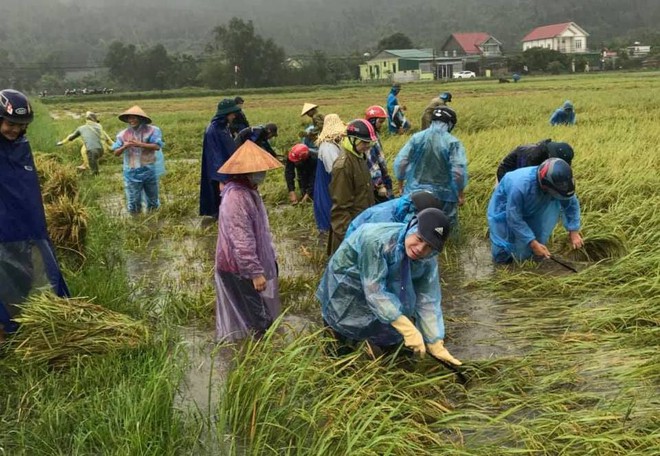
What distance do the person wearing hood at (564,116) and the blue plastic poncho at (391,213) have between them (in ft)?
32.1

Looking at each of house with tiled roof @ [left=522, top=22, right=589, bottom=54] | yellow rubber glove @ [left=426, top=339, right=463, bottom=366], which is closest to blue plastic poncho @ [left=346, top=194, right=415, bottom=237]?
yellow rubber glove @ [left=426, top=339, right=463, bottom=366]

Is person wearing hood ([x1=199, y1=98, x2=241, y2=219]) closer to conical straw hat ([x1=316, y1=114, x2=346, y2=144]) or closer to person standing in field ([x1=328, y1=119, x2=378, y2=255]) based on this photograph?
conical straw hat ([x1=316, y1=114, x2=346, y2=144])

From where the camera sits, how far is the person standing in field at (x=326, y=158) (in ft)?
20.0

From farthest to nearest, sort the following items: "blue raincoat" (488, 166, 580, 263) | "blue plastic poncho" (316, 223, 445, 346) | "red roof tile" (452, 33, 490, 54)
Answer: "red roof tile" (452, 33, 490, 54), "blue raincoat" (488, 166, 580, 263), "blue plastic poncho" (316, 223, 445, 346)

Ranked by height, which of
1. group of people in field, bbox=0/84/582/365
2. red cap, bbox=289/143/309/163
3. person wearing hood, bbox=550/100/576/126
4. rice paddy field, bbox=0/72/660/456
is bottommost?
rice paddy field, bbox=0/72/660/456

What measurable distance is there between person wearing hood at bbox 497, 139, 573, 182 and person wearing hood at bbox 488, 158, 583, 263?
1.32ft

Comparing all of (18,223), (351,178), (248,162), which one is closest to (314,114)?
(351,178)

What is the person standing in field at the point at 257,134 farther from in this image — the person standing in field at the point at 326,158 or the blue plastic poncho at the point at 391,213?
the blue plastic poncho at the point at 391,213

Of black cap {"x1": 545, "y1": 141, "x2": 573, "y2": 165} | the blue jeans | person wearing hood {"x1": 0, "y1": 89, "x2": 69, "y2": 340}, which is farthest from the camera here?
the blue jeans

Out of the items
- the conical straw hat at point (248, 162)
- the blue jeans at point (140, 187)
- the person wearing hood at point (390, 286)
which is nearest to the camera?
the person wearing hood at point (390, 286)

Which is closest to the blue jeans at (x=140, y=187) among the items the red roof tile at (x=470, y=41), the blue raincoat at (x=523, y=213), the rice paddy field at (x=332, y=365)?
the rice paddy field at (x=332, y=365)

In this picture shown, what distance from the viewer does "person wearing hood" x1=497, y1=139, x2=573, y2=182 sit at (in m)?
5.25

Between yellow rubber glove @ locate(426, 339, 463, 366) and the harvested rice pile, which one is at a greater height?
the harvested rice pile

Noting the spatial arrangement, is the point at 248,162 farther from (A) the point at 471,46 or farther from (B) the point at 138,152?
(A) the point at 471,46
